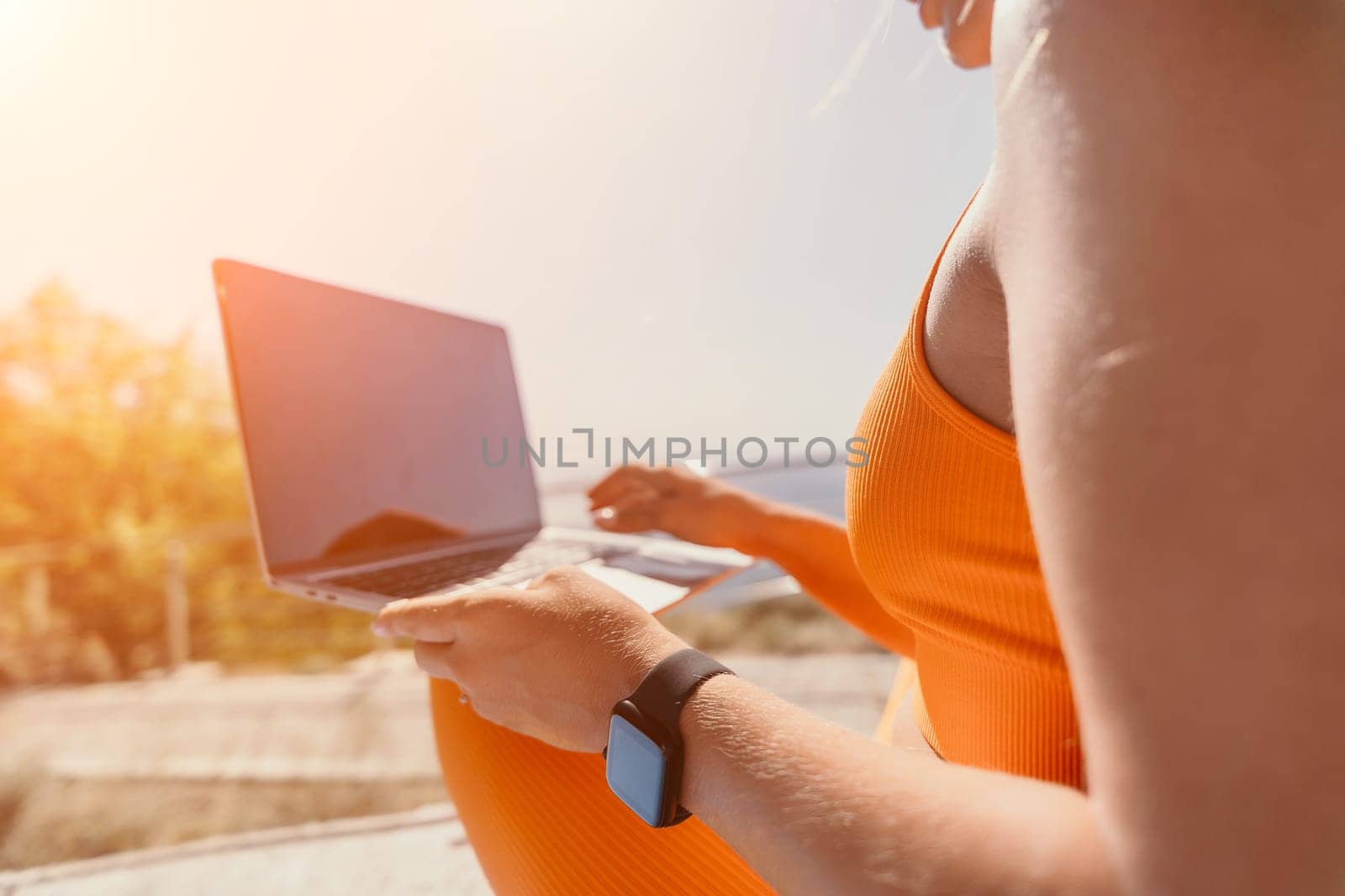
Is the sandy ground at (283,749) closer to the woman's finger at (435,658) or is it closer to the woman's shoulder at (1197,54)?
the woman's finger at (435,658)

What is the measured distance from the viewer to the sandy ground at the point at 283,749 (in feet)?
4.93

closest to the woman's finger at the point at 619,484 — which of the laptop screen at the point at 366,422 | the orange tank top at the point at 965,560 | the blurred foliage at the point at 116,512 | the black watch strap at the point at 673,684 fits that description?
the laptop screen at the point at 366,422

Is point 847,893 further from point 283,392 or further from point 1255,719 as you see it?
point 283,392

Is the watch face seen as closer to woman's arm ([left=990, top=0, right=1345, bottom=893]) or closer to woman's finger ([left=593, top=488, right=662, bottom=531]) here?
woman's arm ([left=990, top=0, right=1345, bottom=893])

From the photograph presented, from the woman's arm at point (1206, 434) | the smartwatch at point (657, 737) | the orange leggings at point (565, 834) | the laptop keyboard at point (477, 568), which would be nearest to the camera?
the woman's arm at point (1206, 434)

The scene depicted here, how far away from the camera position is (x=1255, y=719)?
22 centimetres

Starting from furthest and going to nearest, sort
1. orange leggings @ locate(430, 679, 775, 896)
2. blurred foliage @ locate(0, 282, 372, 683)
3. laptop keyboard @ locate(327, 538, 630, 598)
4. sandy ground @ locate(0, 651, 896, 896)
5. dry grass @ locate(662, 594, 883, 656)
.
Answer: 1. blurred foliage @ locate(0, 282, 372, 683)
2. dry grass @ locate(662, 594, 883, 656)
3. sandy ground @ locate(0, 651, 896, 896)
4. laptop keyboard @ locate(327, 538, 630, 598)
5. orange leggings @ locate(430, 679, 775, 896)

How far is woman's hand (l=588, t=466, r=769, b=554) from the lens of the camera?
1.11 m

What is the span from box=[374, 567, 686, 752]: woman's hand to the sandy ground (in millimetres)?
1132

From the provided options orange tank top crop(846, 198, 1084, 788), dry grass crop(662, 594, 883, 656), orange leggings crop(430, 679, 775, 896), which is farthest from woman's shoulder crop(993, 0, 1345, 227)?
dry grass crop(662, 594, 883, 656)

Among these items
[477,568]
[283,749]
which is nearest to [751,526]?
[477,568]

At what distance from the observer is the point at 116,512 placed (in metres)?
5.97

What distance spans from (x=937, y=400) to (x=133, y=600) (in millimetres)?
6270

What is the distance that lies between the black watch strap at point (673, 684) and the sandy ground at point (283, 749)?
1305mm
